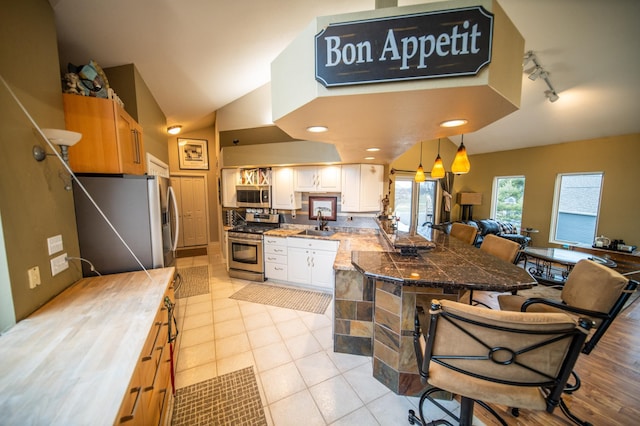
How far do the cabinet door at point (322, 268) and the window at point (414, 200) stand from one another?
285 cm

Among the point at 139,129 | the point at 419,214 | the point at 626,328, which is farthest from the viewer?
the point at 419,214

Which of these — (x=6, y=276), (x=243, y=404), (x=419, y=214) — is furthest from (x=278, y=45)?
(x=419, y=214)

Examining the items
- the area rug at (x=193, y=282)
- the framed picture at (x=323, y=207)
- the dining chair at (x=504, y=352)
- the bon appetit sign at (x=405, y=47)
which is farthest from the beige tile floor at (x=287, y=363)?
the bon appetit sign at (x=405, y=47)

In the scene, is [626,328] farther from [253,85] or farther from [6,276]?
[253,85]

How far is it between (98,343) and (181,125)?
4796mm

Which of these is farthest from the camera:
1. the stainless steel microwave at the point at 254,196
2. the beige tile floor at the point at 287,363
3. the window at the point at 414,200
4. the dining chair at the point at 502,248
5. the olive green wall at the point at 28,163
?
the window at the point at 414,200

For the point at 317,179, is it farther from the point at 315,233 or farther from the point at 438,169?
the point at 438,169

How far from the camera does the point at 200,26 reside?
211 cm

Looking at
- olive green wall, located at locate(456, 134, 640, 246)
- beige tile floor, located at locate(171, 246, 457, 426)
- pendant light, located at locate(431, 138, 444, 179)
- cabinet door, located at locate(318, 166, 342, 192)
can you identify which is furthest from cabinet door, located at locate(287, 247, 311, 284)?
olive green wall, located at locate(456, 134, 640, 246)

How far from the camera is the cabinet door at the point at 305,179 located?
3994 millimetres

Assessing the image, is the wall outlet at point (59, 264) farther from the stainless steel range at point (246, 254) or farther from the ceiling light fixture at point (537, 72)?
the ceiling light fixture at point (537, 72)

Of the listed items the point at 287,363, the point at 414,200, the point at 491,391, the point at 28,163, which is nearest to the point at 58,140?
the point at 28,163

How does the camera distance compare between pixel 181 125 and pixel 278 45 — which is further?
pixel 181 125

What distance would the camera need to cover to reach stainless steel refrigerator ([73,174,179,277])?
6.03 feet
